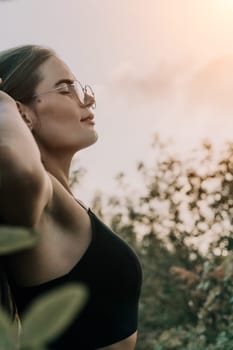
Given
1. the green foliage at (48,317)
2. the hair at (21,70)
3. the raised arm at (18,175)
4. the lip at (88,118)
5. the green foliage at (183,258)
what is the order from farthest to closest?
the green foliage at (183,258) < the lip at (88,118) < the hair at (21,70) < the raised arm at (18,175) < the green foliage at (48,317)

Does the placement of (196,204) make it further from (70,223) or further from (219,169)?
(70,223)

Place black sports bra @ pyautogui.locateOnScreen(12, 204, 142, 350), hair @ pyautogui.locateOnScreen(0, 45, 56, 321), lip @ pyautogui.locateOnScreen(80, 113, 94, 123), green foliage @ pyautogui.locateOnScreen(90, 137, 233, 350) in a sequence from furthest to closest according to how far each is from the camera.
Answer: green foliage @ pyautogui.locateOnScreen(90, 137, 233, 350)
lip @ pyautogui.locateOnScreen(80, 113, 94, 123)
hair @ pyautogui.locateOnScreen(0, 45, 56, 321)
black sports bra @ pyautogui.locateOnScreen(12, 204, 142, 350)

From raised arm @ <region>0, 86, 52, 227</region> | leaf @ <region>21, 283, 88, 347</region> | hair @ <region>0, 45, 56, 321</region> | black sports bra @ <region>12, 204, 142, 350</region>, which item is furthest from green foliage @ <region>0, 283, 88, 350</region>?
hair @ <region>0, 45, 56, 321</region>

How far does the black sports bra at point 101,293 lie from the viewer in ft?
5.06

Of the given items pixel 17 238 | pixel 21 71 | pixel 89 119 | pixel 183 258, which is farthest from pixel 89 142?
pixel 183 258

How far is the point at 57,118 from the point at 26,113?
0.07 metres

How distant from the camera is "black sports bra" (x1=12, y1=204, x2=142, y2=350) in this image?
1542mm

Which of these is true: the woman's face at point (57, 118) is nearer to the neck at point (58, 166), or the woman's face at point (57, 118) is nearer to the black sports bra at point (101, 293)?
the neck at point (58, 166)

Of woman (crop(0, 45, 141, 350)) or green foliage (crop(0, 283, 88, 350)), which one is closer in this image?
green foliage (crop(0, 283, 88, 350))

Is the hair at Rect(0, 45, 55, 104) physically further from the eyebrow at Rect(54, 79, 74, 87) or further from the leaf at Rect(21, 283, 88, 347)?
the leaf at Rect(21, 283, 88, 347)

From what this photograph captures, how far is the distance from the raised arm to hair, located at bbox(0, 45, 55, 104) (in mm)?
277

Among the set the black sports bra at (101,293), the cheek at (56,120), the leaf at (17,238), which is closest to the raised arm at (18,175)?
the black sports bra at (101,293)

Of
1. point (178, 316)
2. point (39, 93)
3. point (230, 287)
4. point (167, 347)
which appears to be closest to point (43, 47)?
point (39, 93)

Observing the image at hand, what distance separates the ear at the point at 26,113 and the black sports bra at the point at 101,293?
0.79 feet
